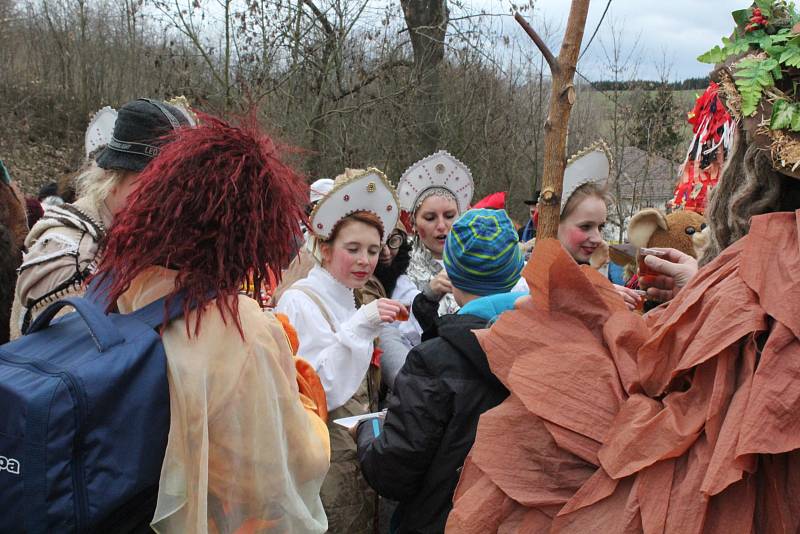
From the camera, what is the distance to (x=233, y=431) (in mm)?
1601

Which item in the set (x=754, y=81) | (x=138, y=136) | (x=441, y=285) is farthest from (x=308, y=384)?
(x=441, y=285)

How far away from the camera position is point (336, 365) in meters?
2.85

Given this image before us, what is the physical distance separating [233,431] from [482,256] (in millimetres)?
1351

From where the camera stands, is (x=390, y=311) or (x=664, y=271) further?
(x=390, y=311)

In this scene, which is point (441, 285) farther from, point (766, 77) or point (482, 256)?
point (766, 77)

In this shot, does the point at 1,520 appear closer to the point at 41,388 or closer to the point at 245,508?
the point at 41,388

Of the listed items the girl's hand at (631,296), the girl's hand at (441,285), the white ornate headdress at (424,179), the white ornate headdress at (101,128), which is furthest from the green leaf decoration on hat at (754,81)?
the white ornate headdress at (101,128)

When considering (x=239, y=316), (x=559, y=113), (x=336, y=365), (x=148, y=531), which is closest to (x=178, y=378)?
(x=239, y=316)

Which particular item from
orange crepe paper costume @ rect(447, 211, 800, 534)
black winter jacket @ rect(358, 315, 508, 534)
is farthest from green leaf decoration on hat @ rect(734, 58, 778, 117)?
black winter jacket @ rect(358, 315, 508, 534)

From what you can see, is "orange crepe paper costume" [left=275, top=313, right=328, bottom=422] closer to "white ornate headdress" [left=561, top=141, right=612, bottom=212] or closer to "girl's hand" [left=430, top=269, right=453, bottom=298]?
"girl's hand" [left=430, top=269, right=453, bottom=298]

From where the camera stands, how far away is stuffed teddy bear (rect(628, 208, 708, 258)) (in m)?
3.30

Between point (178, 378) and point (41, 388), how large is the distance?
0.89 feet

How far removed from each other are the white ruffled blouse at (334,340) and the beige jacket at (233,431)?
1.04 m

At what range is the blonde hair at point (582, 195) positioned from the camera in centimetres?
393
